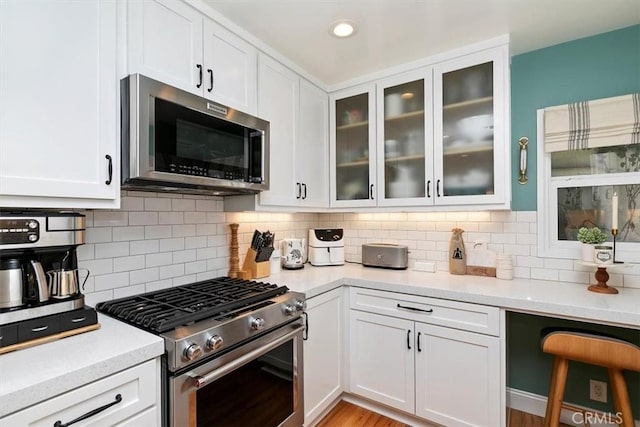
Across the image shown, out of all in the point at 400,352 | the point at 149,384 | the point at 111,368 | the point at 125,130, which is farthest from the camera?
the point at 400,352

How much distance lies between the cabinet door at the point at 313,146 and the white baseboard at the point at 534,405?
189cm

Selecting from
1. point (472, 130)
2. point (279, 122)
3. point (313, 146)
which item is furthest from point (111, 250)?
point (472, 130)

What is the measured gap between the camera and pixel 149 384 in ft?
3.58

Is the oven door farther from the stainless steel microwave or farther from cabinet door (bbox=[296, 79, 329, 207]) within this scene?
cabinet door (bbox=[296, 79, 329, 207])

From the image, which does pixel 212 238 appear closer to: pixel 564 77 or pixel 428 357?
pixel 428 357

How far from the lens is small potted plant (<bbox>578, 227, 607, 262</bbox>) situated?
1.78 meters

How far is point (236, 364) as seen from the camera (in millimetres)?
1331

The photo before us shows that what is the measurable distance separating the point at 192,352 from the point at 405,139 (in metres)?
1.90

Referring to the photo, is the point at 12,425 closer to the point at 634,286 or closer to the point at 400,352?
the point at 400,352

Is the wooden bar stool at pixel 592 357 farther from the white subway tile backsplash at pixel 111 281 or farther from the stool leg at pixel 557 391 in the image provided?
the white subway tile backsplash at pixel 111 281

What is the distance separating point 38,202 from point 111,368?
0.61 m

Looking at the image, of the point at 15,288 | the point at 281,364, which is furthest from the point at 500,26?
the point at 15,288

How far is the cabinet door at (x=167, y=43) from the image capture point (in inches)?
53.1

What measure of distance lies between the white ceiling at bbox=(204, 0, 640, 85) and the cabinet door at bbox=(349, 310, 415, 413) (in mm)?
1739
